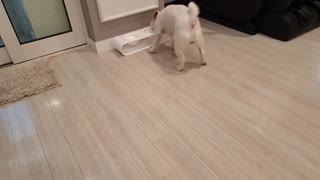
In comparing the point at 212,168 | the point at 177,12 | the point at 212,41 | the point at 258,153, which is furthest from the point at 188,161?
the point at 212,41

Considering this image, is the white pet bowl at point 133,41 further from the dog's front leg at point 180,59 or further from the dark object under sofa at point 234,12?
the dark object under sofa at point 234,12

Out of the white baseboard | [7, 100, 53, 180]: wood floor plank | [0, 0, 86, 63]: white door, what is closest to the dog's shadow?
the white baseboard

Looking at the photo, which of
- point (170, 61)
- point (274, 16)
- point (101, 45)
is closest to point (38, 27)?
point (101, 45)

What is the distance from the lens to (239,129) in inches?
61.9

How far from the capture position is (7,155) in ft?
5.12

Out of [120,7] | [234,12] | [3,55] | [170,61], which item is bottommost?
[170,61]

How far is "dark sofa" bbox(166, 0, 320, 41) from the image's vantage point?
97.7 inches

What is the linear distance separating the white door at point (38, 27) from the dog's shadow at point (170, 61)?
97cm

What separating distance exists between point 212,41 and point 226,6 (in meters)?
0.48

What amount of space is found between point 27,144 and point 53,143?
18cm

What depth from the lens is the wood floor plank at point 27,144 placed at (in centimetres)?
143

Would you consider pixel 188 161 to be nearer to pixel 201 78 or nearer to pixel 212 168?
pixel 212 168

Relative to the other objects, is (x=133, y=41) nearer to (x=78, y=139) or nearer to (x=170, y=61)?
(x=170, y=61)

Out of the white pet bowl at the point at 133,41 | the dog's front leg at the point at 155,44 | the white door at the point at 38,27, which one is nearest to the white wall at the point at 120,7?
the white pet bowl at the point at 133,41
